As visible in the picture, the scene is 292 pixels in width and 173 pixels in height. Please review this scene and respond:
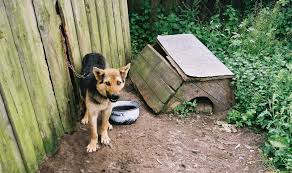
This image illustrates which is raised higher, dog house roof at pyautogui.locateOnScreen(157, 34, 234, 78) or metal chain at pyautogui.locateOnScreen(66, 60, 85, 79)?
metal chain at pyautogui.locateOnScreen(66, 60, 85, 79)

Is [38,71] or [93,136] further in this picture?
[93,136]

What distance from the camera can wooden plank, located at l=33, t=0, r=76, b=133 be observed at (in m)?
4.34

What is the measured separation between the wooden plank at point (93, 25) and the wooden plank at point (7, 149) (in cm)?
232

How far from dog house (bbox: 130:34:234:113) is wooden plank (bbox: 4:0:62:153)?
1.83 metres

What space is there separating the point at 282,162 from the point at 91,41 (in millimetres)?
3103

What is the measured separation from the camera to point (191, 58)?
6.28 m

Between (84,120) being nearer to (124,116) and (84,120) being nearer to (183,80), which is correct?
(124,116)

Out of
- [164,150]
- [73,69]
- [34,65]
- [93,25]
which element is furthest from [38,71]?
[164,150]

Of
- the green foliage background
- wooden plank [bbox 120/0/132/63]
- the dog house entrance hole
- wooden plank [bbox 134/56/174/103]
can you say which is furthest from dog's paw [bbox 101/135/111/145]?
→ wooden plank [bbox 120/0/132/63]

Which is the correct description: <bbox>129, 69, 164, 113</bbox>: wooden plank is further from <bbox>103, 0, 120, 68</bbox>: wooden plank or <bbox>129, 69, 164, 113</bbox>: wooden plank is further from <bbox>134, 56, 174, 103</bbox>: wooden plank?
<bbox>103, 0, 120, 68</bbox>: wooden plank

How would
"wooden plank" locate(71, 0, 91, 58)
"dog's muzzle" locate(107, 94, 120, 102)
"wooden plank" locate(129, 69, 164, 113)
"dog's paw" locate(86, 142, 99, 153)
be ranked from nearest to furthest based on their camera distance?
1. "dog's muzzle" locate(107, 94, 120, 102)
2. "dog's paw" locate(86, 142, 99, 153)
3. "wooden plank" locate(71, 0, 91, 58)
4. "wooden plank" locate(129, 69, 164, 113)

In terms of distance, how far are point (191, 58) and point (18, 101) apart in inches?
125

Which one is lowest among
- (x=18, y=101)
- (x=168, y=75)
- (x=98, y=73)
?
(x=168, y=75)

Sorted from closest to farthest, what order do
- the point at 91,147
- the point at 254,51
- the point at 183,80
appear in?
the point at 91,147 < the point at 183,80 < the point at 254,51
